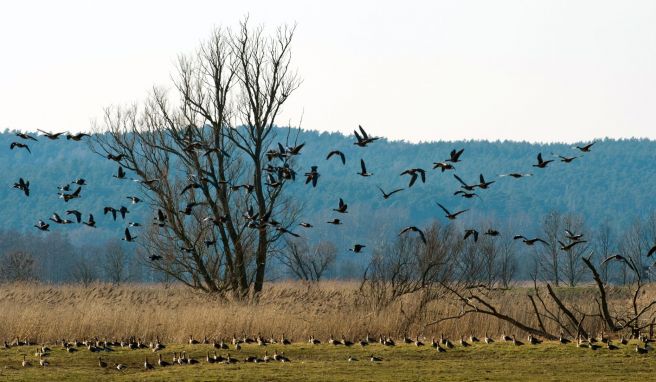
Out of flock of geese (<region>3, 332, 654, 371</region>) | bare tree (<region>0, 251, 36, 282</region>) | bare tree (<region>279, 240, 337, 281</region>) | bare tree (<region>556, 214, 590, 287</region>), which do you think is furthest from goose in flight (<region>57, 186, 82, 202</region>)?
bare tree (<region>556, 214, 590, 287</region>)

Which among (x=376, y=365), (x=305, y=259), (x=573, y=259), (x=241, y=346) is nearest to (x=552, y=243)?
(x=573, y=259)

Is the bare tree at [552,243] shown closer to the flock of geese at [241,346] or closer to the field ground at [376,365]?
the flock of geese at [241,346]

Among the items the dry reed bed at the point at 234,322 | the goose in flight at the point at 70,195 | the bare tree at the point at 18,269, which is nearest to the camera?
the goose in flight at the point at 70,195

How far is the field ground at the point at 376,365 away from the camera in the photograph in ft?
61.3

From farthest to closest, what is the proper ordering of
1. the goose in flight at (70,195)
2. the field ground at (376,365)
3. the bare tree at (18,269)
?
1. the bare tree at (18,269)
2. the goose in flight at (70,195)
3. the field ground at (376,365)

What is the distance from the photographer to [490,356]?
71.2ft

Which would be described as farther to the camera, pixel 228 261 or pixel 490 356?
pixel 228 261

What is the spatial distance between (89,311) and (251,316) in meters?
4.58

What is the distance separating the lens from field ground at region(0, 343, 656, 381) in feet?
61.3

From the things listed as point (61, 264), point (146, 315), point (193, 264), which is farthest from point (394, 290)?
point (61, 264)

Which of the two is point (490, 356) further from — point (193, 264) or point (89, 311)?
point (193, 264)

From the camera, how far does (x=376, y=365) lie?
67.3 ft

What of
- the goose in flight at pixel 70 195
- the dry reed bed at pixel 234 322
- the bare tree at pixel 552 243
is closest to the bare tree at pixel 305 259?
the dry reed bed at pixel 234 322

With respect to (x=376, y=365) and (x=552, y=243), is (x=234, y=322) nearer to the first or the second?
(x=376, y=365)
